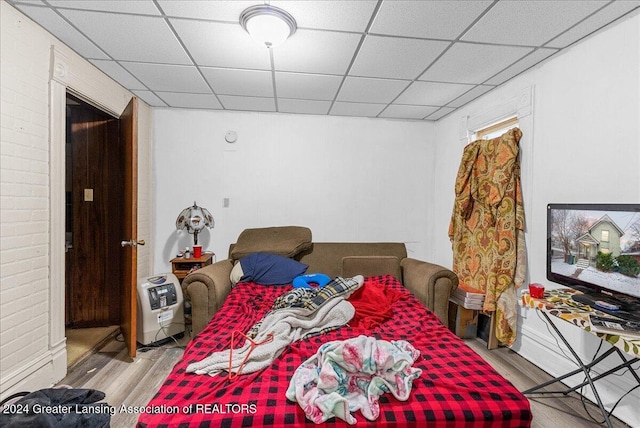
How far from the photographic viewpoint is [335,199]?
3820 mm

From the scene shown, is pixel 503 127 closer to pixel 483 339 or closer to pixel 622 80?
pixel 622 80

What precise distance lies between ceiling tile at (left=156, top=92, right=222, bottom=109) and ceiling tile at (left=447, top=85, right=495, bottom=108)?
2.55 m

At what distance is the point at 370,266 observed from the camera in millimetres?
3158

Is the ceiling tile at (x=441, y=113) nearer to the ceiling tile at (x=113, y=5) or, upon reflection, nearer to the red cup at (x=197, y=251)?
the ceiling tile at (x=113, y=5)

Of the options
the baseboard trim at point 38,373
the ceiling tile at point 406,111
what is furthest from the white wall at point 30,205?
the ceiling tile at point 406,111

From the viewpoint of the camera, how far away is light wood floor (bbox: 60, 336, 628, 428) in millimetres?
1814

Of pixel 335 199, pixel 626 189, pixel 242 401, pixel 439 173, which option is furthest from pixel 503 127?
pixel 242 401

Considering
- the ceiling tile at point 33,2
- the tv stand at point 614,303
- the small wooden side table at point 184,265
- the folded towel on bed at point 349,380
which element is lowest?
the folded towel on bed at point 349,380

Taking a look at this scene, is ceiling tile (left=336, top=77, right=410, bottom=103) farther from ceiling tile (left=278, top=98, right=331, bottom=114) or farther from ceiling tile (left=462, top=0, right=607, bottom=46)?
ceiling tile (left=462, top=0, right=607, bottom=46)

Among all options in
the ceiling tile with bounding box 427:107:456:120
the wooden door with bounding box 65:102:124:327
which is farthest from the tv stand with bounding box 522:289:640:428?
the wooden door with bounding box 65:102:124:327

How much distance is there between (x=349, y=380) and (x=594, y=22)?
97.4 inches

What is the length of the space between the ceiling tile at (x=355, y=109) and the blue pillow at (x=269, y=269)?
1.79 m

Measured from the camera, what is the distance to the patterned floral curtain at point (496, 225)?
8.33 feet

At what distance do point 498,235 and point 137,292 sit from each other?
3.17 m
